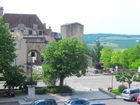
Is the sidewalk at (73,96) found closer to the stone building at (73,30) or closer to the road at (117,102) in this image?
the road at (117,102)

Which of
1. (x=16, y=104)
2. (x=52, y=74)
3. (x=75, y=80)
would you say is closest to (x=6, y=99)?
(x=16, y=104)

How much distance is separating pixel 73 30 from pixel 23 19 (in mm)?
19247

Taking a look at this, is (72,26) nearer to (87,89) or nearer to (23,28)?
(23,28)

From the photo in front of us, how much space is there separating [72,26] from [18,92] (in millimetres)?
62206

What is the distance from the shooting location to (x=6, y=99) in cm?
5366

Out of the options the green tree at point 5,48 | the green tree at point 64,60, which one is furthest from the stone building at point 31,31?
the green tree at point 5,48

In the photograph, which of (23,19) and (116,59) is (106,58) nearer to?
(116,59)

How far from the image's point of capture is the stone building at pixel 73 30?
117375 millimetres

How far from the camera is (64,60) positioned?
56.6 meters

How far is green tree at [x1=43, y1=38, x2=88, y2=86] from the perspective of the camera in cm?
5662

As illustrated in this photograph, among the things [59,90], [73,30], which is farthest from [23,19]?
[59,90]

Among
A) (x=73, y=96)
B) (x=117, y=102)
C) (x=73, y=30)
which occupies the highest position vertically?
(x=73, y=30)

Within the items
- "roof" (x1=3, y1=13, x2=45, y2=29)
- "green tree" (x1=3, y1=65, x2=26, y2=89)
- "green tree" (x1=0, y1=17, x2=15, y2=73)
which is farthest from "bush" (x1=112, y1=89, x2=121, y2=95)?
"roof" (x1=3, y1=13, x2=45, y2=29)

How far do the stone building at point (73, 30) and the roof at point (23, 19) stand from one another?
15.6 m
